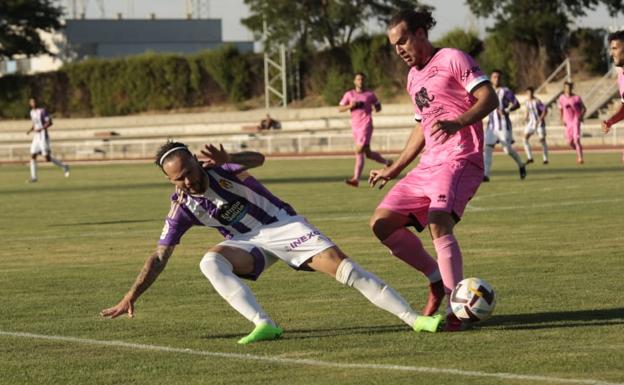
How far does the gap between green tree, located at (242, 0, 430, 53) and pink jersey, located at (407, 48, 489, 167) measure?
6119 centimetres

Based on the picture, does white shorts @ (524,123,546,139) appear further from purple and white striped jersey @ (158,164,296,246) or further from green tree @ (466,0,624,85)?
purple and white striped jersey @ (158,164,296,246)

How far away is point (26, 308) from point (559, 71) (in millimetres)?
53100

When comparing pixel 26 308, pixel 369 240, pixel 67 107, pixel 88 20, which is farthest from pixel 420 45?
pixel 88 20

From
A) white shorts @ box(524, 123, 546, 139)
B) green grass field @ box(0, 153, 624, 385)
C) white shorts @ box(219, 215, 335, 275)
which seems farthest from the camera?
white shorts @ box(524, 123, 546, 139)

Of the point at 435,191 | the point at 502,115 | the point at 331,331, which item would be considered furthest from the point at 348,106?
the point at 331,331

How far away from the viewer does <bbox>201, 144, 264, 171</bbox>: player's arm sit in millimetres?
9234

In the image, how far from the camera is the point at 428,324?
937 cm

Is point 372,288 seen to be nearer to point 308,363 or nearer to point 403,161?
point 308,363

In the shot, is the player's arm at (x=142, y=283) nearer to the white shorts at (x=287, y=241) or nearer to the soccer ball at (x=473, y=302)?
the white shorts at (x=287, y=241)

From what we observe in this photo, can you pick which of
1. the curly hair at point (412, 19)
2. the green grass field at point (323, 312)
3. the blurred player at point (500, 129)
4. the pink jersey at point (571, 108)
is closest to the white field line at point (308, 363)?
the green grass field at point (323, 312)

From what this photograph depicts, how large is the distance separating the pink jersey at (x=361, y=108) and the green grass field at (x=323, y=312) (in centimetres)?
805

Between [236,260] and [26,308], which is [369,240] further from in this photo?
[236,260]

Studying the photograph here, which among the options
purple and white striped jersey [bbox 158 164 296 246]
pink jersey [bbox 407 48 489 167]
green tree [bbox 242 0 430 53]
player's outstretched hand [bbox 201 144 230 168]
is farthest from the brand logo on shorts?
green tree [bbox 242 0 430 53]

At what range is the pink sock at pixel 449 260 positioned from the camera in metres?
9.79
